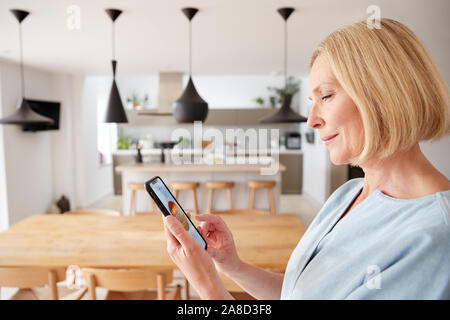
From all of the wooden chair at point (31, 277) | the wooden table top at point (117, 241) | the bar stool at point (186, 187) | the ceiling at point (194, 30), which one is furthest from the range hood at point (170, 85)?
the wooden chair at point (31, 277)

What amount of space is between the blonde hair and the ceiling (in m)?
0.34

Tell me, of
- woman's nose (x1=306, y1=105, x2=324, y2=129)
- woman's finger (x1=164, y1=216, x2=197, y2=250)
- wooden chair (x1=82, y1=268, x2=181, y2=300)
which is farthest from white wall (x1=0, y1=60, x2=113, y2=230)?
woman's nose (x1=306, y1=105, x2=324, y2=129)

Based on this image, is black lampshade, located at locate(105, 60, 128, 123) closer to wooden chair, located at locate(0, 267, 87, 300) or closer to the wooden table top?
the wooden table top

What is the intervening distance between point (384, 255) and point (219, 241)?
29 centimetres

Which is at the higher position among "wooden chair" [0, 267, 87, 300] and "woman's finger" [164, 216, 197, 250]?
"woman's finger" [164, 216, 197, 250]

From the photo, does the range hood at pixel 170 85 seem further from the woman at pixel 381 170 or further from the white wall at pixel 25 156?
the woman at pixel 381 170

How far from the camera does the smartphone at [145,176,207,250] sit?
47 centimetres

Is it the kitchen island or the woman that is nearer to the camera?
the woman

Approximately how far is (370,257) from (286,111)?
7.21 feet

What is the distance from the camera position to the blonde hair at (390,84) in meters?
0.39

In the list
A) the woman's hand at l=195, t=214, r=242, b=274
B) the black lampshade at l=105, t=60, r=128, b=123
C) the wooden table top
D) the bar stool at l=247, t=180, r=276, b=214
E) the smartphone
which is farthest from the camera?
the bar stool at l=247, t=180, r=276, b=214

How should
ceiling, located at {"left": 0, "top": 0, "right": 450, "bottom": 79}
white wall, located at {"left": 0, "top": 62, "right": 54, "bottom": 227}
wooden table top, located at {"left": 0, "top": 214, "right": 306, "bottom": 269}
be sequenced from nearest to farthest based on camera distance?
ceiling, located at {"left": 0, "top": 0, "right": 450, "bottom": 79} → wooden table top, located at {"left": 0, "top": 214, "right": 306, "bottom": 269} → white wall, located at {"left": 0, "top": 62, "right": 54, "bottom": 227}
